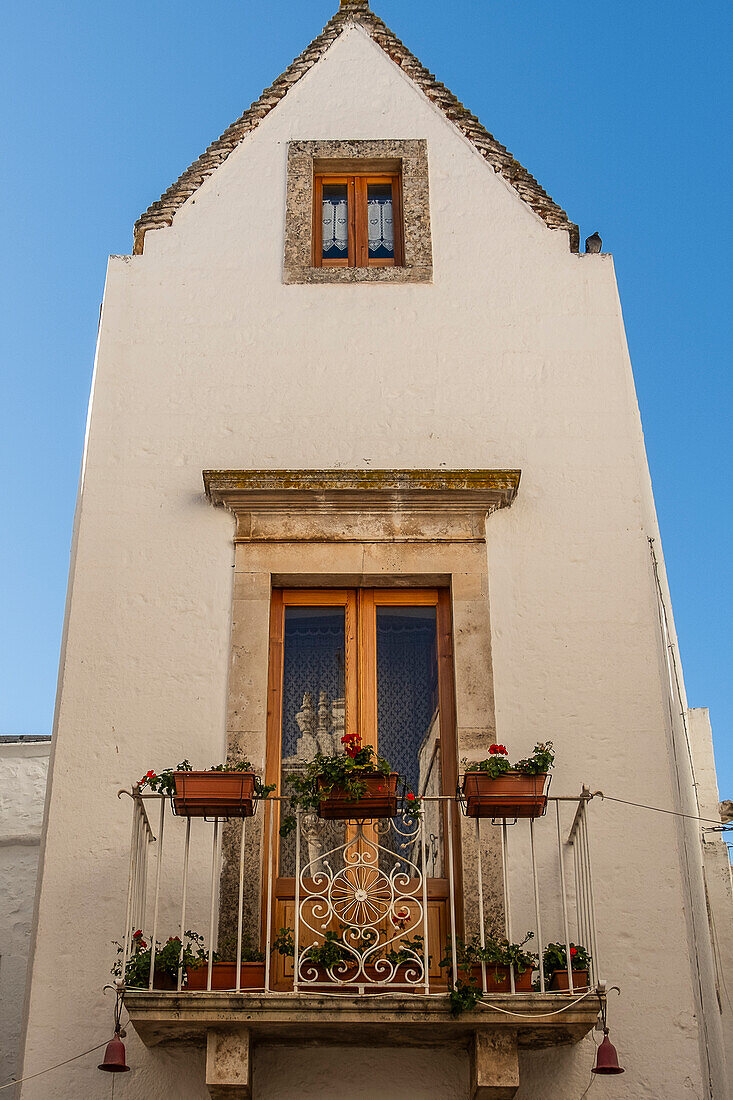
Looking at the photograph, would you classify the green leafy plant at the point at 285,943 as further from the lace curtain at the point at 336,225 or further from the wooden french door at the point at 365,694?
the lace curtain at the point at 336,225

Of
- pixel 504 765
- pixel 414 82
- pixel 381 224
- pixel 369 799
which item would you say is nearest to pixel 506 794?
pixel 504 765

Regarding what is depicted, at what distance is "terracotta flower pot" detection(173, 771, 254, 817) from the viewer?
6566 mm

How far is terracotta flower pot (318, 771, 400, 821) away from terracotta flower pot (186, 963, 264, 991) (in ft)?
2.76

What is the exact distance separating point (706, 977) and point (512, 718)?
175cm

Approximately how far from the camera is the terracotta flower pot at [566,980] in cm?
643

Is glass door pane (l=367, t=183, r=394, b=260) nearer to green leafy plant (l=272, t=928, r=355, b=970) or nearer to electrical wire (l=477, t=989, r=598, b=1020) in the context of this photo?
green leafy plant (l=272, t=928, r=355, b=970)

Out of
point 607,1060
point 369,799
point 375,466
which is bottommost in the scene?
point 607,1060

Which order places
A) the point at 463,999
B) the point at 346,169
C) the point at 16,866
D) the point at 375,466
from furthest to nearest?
1. the point at 16,866
2. the point at 346,169
3. the point at 375,466
4. the point at 463,999

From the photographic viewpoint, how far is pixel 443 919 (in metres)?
7.14

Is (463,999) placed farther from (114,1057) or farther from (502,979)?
(114,1057)

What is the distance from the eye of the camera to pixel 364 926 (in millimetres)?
6469

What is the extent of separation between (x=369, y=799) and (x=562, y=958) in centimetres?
120

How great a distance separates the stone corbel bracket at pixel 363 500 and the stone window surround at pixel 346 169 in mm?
1736

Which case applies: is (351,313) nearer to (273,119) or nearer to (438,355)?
(438,355)
